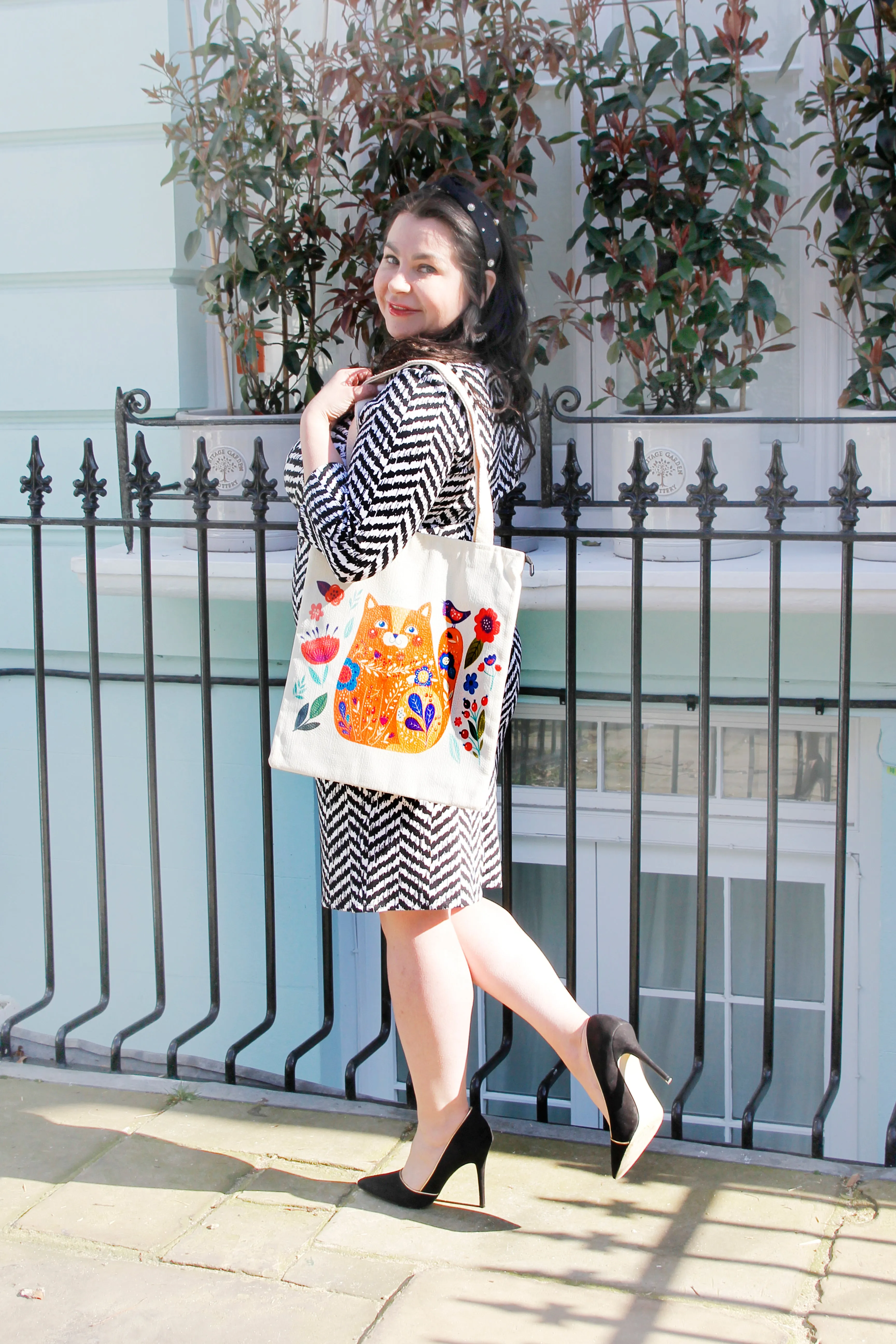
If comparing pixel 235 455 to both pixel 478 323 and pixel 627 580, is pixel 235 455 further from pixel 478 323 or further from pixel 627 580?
pixel 478 323

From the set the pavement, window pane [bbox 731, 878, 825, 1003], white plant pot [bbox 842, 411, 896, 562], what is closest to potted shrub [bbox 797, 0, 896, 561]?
white plant pot [bbox 842, 411, 896, 562]

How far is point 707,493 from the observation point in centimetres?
232

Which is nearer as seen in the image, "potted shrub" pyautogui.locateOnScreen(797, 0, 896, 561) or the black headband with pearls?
the black headband with pearls

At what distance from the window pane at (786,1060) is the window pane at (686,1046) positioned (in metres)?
0.04

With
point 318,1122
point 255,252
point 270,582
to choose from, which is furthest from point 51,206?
point 318,1122

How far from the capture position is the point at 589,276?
3.44 m

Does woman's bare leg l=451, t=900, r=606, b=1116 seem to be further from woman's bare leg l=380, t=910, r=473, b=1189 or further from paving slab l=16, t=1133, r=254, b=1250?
paving slab l=16, t=1133, r=254, b=1250

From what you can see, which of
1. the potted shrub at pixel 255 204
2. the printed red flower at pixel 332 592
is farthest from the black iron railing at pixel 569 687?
the printed red flower at pixel 332 592

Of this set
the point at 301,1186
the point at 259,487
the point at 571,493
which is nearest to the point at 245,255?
the point at 259,487

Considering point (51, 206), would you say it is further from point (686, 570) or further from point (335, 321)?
point (686, 570)

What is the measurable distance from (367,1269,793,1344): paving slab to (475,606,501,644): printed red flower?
106 cm

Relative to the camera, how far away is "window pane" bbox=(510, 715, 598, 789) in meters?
3.57

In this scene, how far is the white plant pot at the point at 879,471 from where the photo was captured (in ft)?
9.83

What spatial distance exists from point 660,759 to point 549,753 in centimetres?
32
